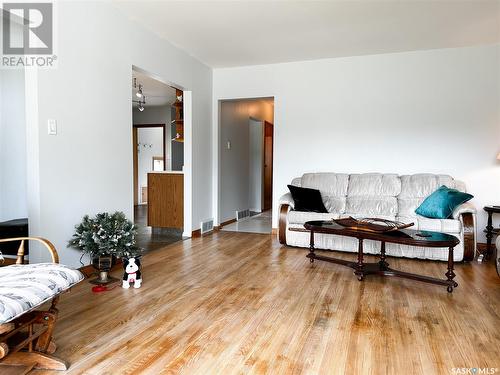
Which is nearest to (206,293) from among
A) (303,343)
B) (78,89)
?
(303,343)

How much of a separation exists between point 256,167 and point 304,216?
12.1 feet

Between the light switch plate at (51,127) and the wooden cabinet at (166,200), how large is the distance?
2266mm

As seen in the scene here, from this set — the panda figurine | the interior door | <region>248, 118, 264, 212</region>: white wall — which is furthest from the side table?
the interior door

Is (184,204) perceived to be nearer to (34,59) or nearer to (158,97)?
(34,59)

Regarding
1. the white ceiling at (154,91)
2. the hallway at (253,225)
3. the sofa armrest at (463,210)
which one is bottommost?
the hallway at (253,225)

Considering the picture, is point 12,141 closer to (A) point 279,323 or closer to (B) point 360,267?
(A) point 279,323

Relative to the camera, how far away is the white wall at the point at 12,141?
347cm

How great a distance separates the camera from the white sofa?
148 inches

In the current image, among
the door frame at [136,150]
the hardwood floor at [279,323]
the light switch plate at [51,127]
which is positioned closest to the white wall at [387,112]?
the hardwood floor at [279,323]

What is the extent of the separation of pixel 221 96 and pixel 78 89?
276 cm

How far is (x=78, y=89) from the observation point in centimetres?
311

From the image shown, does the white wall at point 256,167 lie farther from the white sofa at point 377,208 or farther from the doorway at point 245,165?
the white sofa at point 377,208

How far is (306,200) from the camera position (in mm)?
4492

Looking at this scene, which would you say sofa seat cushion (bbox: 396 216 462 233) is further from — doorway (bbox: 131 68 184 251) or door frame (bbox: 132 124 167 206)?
door frame (bbox: 132 124 167 206)
